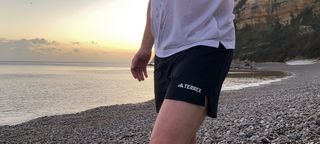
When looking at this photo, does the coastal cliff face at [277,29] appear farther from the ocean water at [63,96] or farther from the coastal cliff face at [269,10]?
the ocean water at [63,96]

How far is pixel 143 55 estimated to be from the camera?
2719 mm

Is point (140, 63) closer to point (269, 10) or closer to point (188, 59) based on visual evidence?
point (188, 59)

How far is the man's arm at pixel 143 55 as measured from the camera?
2.63 m

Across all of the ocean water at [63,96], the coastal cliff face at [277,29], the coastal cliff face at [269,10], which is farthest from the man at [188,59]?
the coastal cliff face at [269,10]

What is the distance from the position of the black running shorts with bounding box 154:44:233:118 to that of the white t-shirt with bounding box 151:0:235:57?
0.04 meters

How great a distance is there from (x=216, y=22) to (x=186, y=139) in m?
0.64

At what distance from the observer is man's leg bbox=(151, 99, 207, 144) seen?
2.02 meters

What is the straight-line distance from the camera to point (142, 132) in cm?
1058

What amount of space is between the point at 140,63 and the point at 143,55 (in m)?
0.08

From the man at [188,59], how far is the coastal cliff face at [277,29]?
83228 mm

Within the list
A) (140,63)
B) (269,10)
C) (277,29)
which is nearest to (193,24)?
(140,63)

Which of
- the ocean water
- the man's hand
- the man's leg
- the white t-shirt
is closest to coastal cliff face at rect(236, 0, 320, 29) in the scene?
the ocean water

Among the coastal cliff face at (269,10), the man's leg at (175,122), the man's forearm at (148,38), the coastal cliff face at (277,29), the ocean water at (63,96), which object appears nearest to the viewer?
the man's leg at (175,122)

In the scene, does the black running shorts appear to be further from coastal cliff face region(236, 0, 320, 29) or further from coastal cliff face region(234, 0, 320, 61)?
coastal cliff face region(236, 0, 320, 29)
